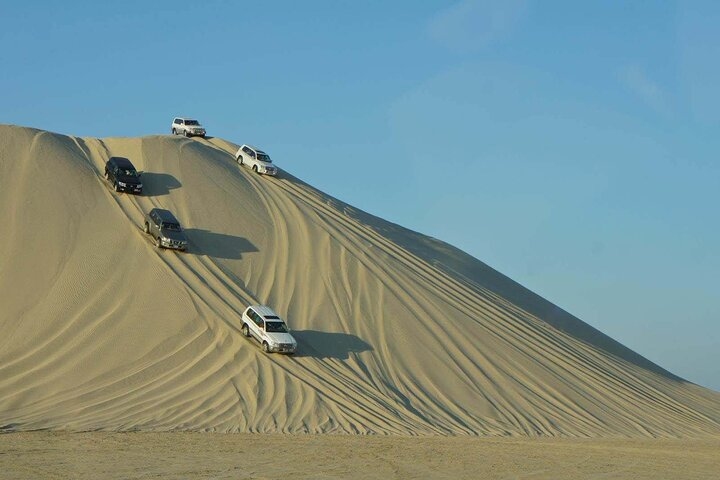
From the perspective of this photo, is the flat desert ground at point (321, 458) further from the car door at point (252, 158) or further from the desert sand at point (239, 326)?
the car door at point (252, 158)

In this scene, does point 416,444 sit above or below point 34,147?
below

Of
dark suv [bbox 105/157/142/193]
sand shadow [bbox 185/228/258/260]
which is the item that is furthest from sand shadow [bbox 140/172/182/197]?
sand shadow [bbox 185/228/258/260]

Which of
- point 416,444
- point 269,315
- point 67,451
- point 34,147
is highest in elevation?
point 34,147

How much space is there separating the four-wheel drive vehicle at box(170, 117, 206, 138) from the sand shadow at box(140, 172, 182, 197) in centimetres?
985

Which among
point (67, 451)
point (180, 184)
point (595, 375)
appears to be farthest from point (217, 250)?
point (67, 451)

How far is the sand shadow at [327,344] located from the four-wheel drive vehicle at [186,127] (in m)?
24.2

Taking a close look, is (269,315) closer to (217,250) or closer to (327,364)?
(327,364)

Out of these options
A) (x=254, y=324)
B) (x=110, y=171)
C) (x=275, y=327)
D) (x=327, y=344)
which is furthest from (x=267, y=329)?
(x=110, y=171)

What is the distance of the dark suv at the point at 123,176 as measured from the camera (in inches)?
2106

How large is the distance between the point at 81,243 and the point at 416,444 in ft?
75.6

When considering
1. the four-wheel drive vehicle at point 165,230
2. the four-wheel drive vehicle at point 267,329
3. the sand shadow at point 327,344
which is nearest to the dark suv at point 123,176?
the four-wheel drive vehicle at point 165,230

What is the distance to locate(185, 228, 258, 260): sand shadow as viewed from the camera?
167 ft

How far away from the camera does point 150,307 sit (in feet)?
148

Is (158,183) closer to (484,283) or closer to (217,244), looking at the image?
(217,244)
